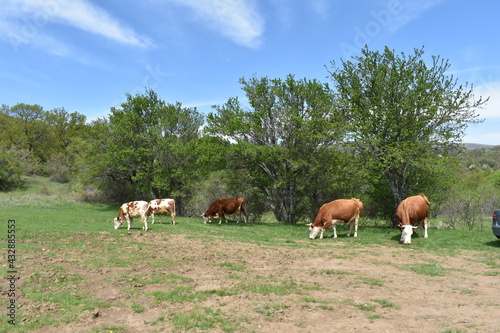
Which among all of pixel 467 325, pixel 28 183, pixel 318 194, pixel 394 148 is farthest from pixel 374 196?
pixel 28 183

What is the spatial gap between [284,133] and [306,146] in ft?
6.35

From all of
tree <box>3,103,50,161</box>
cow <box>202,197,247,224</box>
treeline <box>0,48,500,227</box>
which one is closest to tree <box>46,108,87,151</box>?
tree <box>3,103,50,161</box>

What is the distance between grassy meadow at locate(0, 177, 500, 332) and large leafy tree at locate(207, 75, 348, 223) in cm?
722

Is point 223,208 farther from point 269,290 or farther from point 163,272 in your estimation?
point 269,290

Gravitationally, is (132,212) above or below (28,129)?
below

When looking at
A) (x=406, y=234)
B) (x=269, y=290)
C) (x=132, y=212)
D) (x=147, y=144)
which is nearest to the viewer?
(x=269, y=290)

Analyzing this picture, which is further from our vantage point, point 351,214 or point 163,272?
point 351,214

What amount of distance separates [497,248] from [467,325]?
10205 mm

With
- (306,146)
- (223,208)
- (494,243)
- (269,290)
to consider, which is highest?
(306,146)

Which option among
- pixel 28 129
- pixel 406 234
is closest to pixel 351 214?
pixel 406 234

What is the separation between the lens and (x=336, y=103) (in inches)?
894

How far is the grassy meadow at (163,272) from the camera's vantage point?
641 centimetres

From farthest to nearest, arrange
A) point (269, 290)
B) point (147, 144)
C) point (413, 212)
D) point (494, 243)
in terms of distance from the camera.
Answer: point (147, 144) < point (413, 212) < point (494, 243) < point (269, 290)

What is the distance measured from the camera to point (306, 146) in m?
24.3
